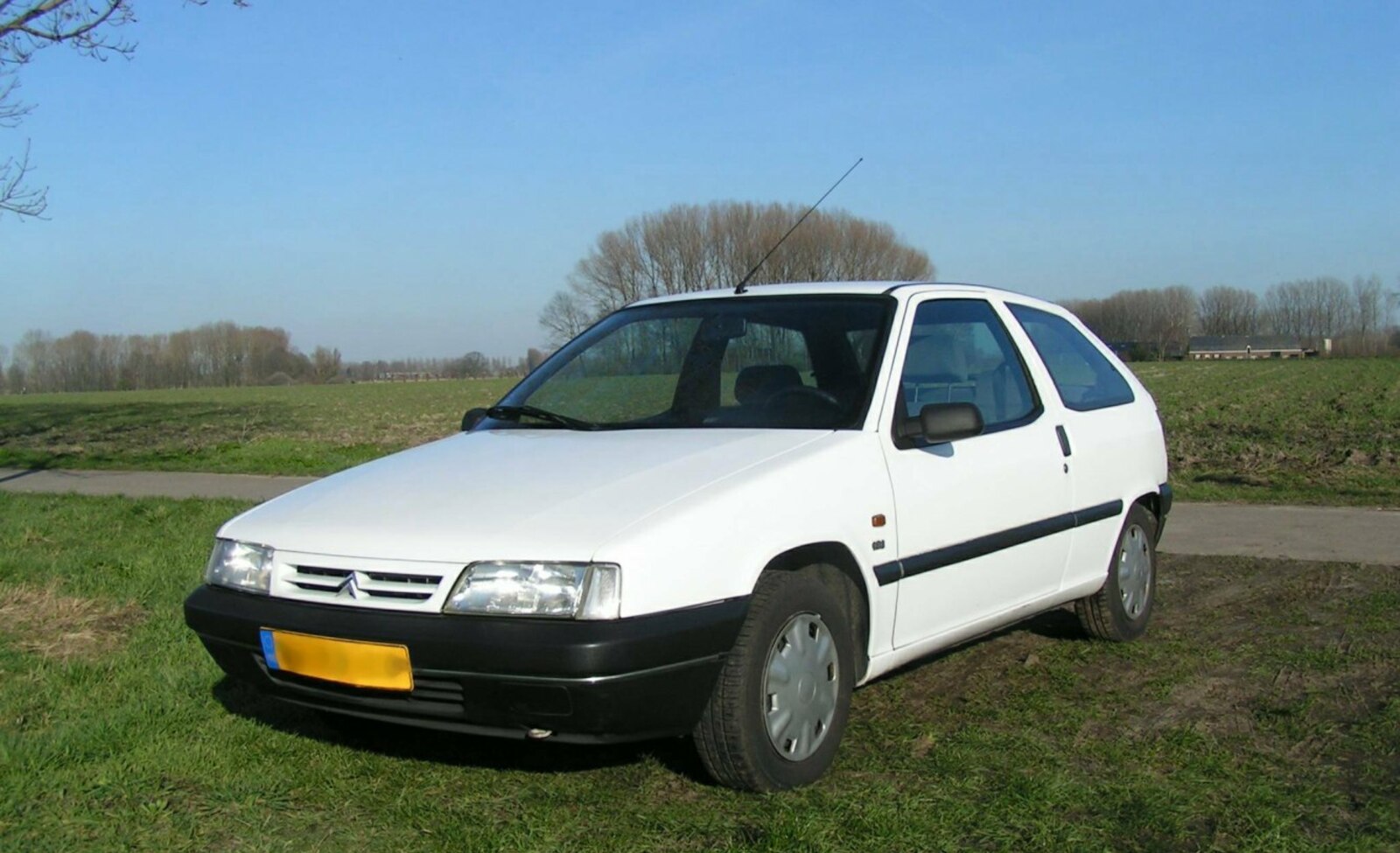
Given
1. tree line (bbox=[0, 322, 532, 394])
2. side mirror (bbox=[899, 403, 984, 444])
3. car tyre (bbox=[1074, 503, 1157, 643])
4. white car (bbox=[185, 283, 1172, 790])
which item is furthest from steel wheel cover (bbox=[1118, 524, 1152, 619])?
tree line (bbox=[0, 322, 532, 394])

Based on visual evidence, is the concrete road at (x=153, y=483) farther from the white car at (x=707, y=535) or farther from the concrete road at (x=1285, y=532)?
the white car at (x=707, y=535)

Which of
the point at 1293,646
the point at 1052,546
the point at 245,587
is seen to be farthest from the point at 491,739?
the point at 1293,646

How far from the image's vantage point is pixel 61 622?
221 inches

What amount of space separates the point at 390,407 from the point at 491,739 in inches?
1645

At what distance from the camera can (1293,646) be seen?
17.3ft

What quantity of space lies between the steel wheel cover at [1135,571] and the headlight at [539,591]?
120 inches

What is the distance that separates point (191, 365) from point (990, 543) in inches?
4196

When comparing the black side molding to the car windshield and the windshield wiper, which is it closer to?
the car windshield

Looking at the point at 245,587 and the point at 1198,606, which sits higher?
the point at 245,587

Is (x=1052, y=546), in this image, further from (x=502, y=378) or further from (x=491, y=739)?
(x=502, y=378)

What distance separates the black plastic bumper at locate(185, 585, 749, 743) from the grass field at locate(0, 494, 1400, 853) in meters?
0.30

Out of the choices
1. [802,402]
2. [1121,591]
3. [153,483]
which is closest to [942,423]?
[802,402]

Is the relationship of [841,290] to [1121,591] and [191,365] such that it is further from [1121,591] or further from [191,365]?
[191,365]

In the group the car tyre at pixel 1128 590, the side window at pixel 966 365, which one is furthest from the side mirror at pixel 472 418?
the car tyre at pixel 1128 590
